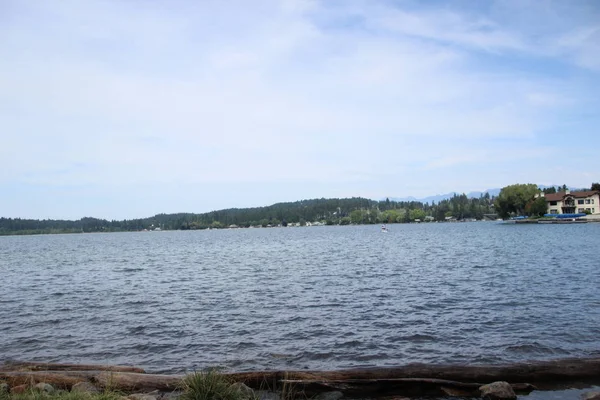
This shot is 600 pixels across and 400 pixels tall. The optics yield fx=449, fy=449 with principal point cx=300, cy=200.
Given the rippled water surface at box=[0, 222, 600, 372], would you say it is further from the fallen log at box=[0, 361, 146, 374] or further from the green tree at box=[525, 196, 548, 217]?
the green tree at box=[525, 196, 548, 217]

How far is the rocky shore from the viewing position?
1248 centimetres

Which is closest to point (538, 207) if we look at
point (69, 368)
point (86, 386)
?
point (69, 368)

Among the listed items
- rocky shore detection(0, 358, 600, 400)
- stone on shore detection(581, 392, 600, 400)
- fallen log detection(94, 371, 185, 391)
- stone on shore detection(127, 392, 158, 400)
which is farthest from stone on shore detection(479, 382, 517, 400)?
stone on shore detection(127, 392, 158, 400)

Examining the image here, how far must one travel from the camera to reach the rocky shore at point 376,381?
1248cm

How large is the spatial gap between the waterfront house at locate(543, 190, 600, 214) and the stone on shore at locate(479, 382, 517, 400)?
602 feet

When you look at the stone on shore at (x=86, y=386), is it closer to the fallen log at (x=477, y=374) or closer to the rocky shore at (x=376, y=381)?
the rocky shore at (x=376, y=381)

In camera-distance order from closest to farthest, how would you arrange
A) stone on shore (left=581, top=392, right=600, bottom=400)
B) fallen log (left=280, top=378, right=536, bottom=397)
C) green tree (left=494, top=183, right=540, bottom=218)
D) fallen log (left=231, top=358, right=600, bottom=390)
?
stone on shore (left=581, top=392, right=600, bottom=400)
fallen log (left=280, top=378, right=536, bottom=397)
fallen log (left=231, top=358, right=600, bottom=390)
green tree (left=494, top=183, right=540, bottom=218)

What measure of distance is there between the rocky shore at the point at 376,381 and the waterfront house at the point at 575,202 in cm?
18149

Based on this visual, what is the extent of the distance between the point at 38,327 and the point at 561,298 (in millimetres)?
30233

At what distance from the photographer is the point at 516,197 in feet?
603

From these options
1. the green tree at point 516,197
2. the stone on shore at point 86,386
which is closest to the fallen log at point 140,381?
the stone on shore at point 86,386

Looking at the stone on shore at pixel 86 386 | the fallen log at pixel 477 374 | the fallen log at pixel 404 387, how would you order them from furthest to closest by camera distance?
the fallen log at pixel 477 374
the fallen log at pixel 404 387
the stone on shore at pixel 86 386

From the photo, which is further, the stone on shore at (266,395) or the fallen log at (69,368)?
the fallen log at (69,368)

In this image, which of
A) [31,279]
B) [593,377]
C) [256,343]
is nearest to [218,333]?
[256,343]
